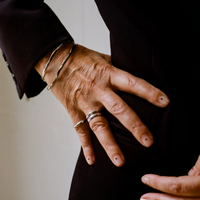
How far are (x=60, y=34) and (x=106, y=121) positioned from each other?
0.25 meters

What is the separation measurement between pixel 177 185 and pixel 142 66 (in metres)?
0.25

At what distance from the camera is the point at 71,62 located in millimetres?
528

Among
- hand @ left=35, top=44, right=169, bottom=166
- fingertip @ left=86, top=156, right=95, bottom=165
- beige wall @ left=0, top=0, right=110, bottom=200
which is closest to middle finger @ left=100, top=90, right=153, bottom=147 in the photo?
hand @ left=35, top=44, right=169, bottom=166

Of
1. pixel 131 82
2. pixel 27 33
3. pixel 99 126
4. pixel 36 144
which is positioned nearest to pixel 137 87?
pixel 131 82

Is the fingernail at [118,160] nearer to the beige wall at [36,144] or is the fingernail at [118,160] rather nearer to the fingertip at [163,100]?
the fingertip at [163,100]

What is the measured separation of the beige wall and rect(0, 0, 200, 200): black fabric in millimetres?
838

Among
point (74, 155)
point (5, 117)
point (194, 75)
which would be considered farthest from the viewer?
point (5, 117)

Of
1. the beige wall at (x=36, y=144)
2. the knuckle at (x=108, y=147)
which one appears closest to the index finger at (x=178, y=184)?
the knuckle at (x=108, y=147)

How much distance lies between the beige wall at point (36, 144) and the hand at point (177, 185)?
98cm

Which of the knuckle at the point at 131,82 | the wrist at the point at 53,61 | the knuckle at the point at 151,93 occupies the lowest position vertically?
the knuckle at the point at 151,93

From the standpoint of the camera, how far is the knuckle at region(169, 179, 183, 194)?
15.5 inches

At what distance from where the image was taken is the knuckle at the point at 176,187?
1.29 ft

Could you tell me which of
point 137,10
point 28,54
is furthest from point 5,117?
point 137,10

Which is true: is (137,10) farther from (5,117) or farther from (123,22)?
(5,117)
